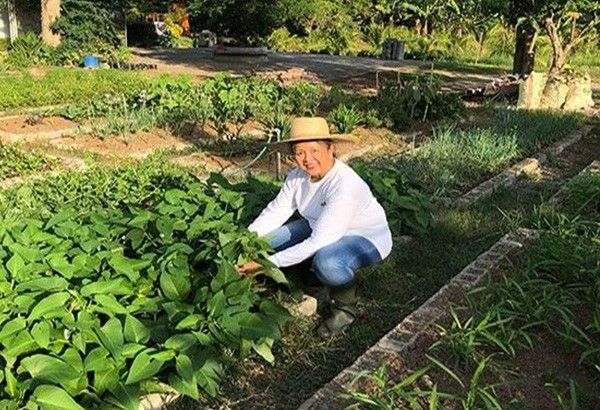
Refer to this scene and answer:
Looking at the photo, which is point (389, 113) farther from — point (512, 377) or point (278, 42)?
point (278, 42)

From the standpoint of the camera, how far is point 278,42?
26.7 metres

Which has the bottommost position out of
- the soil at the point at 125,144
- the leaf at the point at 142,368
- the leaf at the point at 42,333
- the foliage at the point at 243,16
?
the soil at the point at 125,144

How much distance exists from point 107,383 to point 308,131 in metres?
1.48

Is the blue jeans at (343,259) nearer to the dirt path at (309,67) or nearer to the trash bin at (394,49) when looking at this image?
the dirt path at (309,67)

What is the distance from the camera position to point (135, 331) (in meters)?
2.76

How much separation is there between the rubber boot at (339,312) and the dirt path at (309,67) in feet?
35.9

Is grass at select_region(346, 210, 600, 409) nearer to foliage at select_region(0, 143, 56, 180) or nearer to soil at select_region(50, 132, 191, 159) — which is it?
foliage at select_region(0, 143, 56, 180)

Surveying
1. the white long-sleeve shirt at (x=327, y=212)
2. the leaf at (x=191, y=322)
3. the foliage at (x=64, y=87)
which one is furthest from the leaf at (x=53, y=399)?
the foliage at (x=64, y=87)

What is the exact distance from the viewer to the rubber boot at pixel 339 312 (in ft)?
11.6

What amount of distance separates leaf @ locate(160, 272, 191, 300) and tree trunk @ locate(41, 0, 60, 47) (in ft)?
54.5

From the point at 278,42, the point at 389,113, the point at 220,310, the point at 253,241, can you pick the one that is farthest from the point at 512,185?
the point at 278,42

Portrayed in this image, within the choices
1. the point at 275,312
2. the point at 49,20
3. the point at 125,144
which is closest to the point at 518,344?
the point at 275,312

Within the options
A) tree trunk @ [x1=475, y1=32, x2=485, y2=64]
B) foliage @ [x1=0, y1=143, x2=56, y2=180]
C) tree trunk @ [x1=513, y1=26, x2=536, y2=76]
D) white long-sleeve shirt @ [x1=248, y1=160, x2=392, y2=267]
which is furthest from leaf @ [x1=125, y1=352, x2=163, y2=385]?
tree trunk @ [x1=475, y1=32, x2=485, y2=64]

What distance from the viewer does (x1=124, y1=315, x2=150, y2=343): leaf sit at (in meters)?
2.74
